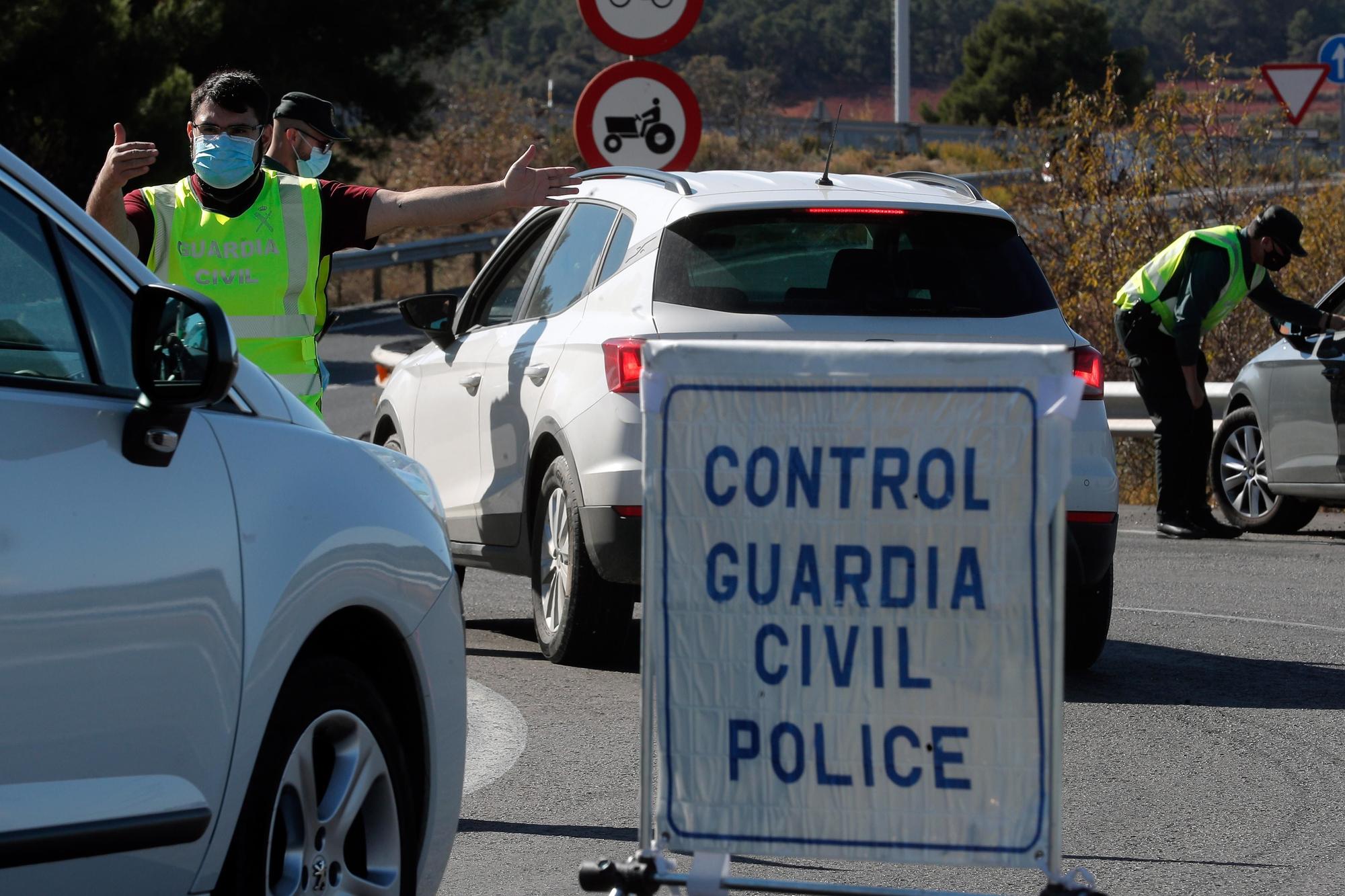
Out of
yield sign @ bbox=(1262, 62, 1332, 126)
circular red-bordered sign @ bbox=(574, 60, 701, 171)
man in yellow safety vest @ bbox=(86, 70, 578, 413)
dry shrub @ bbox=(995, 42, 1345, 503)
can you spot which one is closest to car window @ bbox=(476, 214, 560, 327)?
man in yellow safety vest @ bbox=(86, 70, 578, 413)

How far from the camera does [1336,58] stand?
19688 mm

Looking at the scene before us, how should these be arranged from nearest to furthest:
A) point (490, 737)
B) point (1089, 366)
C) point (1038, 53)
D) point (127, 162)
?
point (127, 162) → point (490, 737) → point (1089, 366) → point (1038, 53)

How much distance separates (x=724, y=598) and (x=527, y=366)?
3.99 m

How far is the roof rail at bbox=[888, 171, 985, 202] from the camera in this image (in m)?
7.51

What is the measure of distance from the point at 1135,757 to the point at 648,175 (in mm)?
2795

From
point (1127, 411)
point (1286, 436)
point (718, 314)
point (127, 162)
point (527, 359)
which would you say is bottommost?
point (1127, 411)

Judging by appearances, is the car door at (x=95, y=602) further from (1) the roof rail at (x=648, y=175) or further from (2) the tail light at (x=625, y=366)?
(1) the roof rail at (x=648, y=175)

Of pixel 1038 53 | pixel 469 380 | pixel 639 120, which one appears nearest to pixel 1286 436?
pixel 639 120

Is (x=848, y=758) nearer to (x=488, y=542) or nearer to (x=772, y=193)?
(x=772, y=193)

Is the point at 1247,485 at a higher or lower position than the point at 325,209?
lower

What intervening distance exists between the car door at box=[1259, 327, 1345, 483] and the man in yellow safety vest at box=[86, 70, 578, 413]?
6.58m

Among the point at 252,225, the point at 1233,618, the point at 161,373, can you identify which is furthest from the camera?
the point at 1233,618

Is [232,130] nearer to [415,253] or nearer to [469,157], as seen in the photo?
[415,253]

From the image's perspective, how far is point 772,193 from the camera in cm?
705
